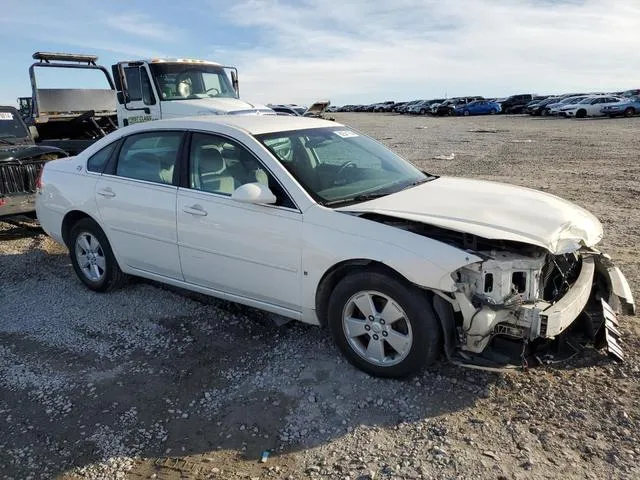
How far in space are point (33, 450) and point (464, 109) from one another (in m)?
54.6

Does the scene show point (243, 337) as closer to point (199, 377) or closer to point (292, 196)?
point (199, 377)

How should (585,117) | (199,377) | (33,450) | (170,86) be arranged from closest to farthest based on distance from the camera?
(33,450)
(199,377)
(170,86)
(585,117)

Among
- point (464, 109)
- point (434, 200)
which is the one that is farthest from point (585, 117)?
point (434, 200)

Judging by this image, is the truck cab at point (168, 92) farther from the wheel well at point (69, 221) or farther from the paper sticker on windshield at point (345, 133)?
the paper sticker on windshield at point (345, 133)

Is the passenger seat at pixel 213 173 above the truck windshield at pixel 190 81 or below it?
below

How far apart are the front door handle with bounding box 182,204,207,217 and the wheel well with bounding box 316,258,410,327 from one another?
1.15 meters

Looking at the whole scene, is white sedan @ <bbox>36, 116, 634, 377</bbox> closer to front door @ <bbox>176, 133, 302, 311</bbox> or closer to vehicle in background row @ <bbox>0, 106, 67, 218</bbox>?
front door @ <bbox>176, 133, 302, 311</bbox>

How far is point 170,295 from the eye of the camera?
5.27 m

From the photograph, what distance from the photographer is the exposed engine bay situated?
325cm

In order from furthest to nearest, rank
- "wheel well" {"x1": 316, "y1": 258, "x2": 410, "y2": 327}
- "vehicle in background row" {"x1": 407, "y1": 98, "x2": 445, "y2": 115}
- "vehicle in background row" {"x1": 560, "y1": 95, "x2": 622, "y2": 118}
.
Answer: "vehicle in background row" {"x1": 407, "y1": 98, "x2": 445, "y2": 115}, "vehicle in background row" {"x1": 560, "y1": 95, "x2": 622, "y2": 118}, "wheel well" {"x1": 316, "y1": 258, "x2": 410, "y2": 327}

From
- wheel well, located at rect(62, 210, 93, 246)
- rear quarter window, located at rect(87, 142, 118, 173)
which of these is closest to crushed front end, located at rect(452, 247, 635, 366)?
rear quarter window, located at rect(87, 142, 118, 173)

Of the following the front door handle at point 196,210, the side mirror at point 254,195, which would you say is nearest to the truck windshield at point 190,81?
the front door handle at point 196,210

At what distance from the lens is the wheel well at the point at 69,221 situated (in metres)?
5.41

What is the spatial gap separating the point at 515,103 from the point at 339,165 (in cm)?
5282
